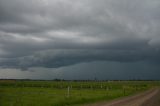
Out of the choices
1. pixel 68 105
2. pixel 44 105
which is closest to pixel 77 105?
pixel 68 105

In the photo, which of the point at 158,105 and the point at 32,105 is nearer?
the point at 32,105

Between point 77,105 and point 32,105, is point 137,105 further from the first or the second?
point 32,105

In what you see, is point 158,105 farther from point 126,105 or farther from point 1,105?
point 1,105

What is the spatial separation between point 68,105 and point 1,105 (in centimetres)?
648

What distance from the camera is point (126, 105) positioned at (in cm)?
2758

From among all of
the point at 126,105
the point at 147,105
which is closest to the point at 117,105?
the point at 126,105

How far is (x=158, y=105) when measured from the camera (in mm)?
29578

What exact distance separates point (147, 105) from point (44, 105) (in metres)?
10.0

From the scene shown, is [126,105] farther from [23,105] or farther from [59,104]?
[23,105]

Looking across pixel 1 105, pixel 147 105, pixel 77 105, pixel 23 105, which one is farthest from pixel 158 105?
pixel 1 105

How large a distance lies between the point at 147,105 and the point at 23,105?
11971mm

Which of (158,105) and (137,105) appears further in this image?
(158,105)

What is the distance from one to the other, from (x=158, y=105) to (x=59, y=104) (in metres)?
9.99

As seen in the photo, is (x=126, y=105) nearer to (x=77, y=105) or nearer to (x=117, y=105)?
(x=117, y=105)
